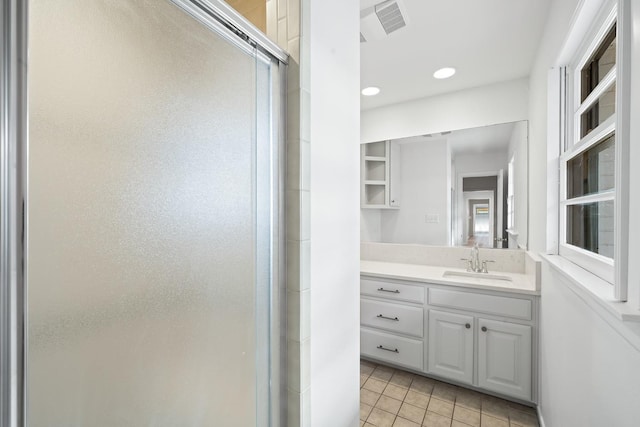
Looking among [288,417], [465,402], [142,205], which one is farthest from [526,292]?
[142,205]

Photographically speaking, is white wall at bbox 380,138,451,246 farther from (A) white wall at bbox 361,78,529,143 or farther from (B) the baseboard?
(B) the baseboard

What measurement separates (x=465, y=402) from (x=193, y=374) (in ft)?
7.01

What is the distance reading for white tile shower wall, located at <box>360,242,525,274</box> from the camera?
249 centimetres

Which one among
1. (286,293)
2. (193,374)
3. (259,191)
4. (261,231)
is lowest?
(193,374)

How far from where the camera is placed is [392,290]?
2.45 metres

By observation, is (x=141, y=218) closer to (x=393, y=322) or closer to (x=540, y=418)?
(x=393, y=322)

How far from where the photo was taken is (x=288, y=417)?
103 centimetres

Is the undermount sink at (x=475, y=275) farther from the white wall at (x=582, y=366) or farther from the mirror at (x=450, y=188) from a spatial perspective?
the white wall at (x=582, y=366)

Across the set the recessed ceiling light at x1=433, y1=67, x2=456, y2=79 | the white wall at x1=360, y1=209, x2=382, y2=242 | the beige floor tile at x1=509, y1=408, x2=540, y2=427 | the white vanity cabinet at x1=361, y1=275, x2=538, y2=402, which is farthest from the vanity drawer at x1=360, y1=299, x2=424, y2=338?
the recessed ceiling light at x1=433, y1=67, x2=456, y2=79

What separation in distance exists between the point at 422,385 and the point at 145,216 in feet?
8.00

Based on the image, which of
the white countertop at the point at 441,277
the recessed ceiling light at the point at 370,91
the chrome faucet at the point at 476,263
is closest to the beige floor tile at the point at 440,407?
the white countertop at the point at 441,277

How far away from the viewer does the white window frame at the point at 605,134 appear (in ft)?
2.48

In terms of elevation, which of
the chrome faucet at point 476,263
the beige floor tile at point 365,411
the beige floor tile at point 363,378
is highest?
the chrome faucet at point 476,263

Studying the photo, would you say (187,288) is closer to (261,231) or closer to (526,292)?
(261,231)
